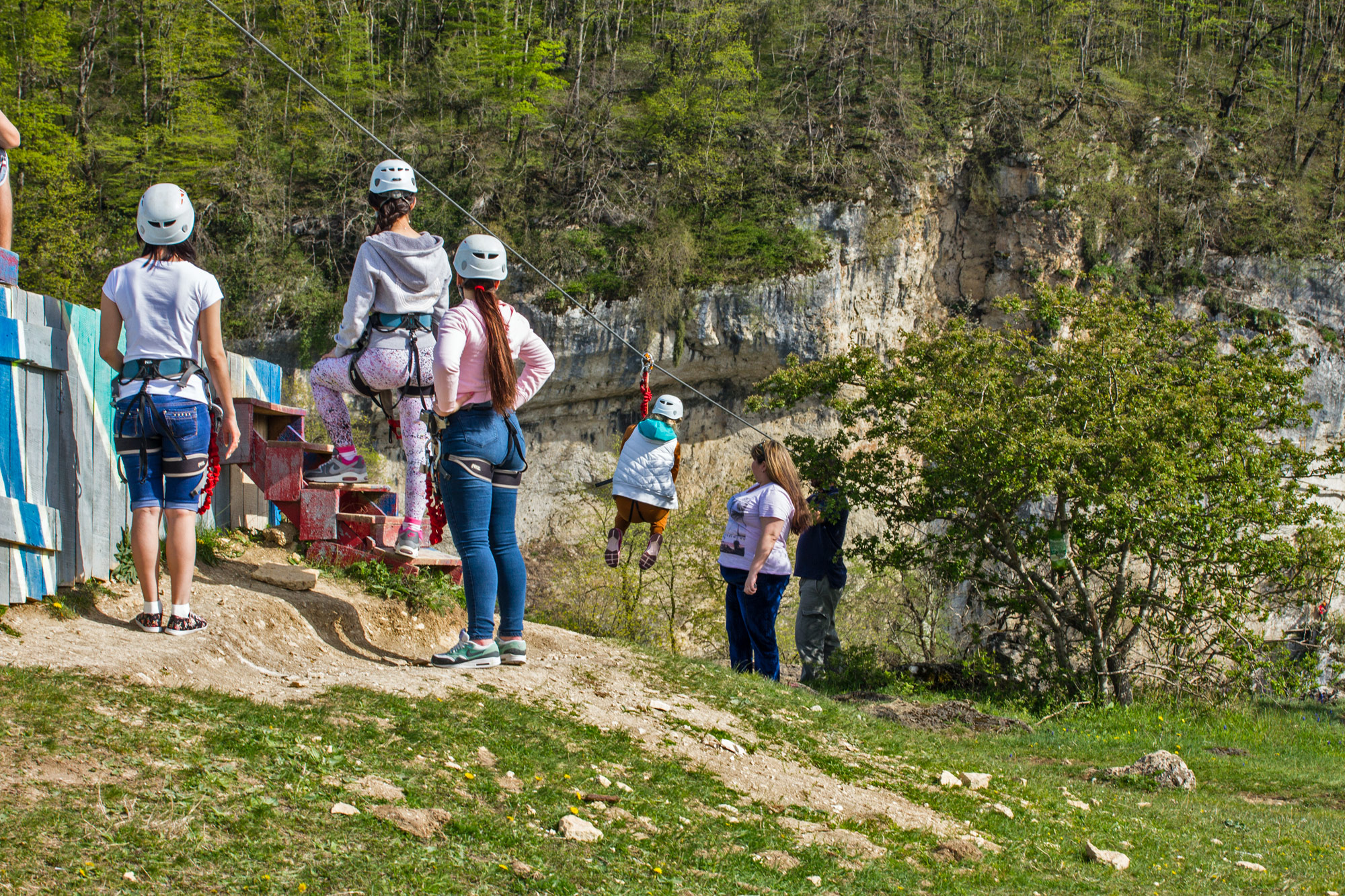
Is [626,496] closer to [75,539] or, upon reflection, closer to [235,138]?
[75,539]

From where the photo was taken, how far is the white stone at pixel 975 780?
5.00m

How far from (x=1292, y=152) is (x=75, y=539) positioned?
122ft

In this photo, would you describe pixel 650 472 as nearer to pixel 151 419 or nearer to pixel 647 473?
pixel 647 473

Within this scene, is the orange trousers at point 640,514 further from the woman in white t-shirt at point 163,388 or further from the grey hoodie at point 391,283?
the woman in white t-shirt at point 163,388

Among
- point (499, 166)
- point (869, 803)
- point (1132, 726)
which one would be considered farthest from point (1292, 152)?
point (869, 803)

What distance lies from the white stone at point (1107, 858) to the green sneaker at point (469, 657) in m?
2.85

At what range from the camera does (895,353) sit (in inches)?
405

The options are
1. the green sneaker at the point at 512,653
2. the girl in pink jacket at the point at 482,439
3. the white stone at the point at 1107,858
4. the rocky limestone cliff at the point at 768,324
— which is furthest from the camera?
the rocky limestone cliff at the point at 768,324

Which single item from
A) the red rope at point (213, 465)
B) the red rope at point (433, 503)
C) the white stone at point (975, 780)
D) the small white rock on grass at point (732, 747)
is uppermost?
the red rope at point (213, 465)

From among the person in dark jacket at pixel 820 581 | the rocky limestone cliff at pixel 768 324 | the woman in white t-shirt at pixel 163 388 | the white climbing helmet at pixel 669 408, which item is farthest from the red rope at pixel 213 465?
the rocky limestone cliff at pixel 768 324

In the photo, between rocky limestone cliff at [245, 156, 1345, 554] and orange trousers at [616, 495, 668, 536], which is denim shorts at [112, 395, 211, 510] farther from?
rocky limestone cliff at [245, 156, 1345, 554]

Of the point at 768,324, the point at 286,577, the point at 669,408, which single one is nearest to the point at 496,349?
the point at 286,577

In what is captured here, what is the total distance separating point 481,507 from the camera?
4.82 metres

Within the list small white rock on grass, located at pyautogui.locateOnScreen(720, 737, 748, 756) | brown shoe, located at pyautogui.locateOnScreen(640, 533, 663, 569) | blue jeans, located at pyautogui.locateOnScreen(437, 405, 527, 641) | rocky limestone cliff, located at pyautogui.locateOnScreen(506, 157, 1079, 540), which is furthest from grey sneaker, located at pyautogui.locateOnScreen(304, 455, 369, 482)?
rocky limestone cliff, located at pyautogui.locateOnScreen(506, 157, 1079, 540)
